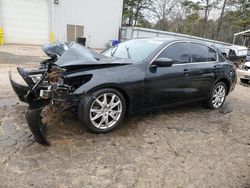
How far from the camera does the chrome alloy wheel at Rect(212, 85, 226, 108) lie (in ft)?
17.5

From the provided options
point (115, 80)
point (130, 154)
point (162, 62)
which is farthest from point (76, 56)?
point (130, 154)

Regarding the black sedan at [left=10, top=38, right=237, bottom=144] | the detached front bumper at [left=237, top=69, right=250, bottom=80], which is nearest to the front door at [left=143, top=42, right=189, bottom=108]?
the black sedan at [left=10, top=38, right=237, bottom=144]

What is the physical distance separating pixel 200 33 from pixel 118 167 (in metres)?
33.1

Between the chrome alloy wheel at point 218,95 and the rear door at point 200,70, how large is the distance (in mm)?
376

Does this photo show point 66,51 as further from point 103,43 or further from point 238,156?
point 103,43

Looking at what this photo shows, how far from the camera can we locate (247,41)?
27672mm

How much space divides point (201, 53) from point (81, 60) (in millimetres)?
2629

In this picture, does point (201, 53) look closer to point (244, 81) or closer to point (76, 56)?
point (76, 56)

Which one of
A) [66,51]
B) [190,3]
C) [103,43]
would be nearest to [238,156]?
[66,51]

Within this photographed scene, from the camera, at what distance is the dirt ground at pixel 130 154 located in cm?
265

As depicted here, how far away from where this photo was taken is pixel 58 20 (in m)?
18.7

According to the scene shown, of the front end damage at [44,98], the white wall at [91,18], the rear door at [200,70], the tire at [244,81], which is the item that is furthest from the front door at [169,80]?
the white wall at [91,18]

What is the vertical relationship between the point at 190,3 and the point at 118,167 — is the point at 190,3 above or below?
above

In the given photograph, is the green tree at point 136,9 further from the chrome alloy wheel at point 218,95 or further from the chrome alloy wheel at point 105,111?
the chrome alloy wheel at point 105,111
